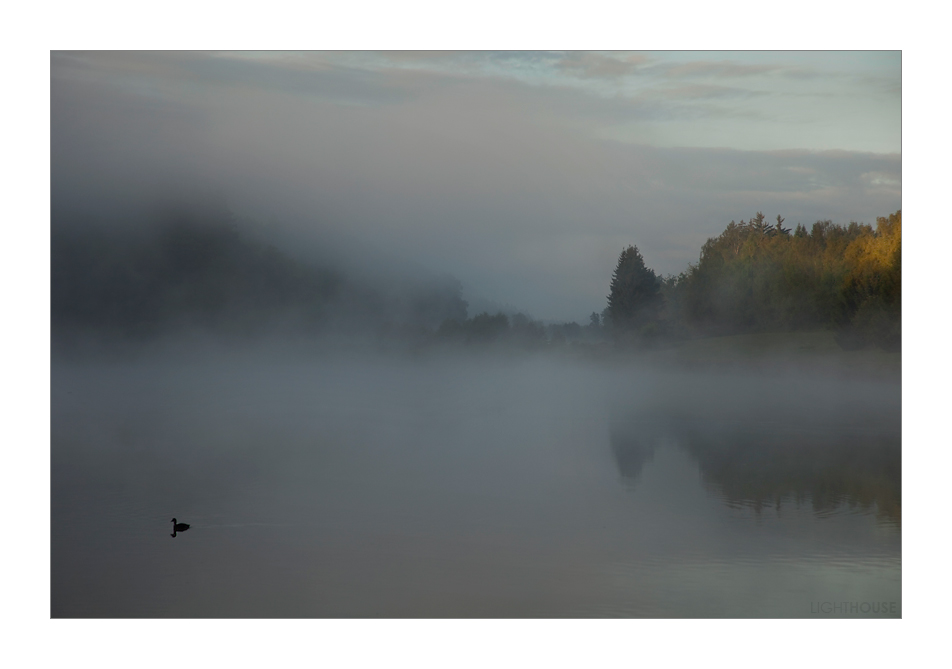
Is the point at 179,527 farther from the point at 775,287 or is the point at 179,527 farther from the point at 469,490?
the point at 775,287

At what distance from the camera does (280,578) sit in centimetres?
407

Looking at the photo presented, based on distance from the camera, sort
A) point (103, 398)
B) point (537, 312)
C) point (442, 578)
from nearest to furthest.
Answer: point (442, 578) → point (103, 398) → point (537, 312)

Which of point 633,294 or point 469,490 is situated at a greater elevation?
point 633,294

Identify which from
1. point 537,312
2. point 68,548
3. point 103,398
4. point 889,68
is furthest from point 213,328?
point 889,68

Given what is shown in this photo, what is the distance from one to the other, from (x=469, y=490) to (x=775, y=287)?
2.34 m

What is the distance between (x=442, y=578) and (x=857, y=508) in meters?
2.46

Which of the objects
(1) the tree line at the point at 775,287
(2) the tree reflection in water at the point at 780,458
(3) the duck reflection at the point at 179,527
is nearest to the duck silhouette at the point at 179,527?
(3) the duck reflection at the point at 179,527

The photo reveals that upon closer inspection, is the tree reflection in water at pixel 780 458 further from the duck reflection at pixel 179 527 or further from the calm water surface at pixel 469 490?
the duck reflection at pixel 179 527

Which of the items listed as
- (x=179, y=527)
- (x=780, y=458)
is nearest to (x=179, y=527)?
(x=179, y=527)

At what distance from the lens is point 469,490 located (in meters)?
4.48

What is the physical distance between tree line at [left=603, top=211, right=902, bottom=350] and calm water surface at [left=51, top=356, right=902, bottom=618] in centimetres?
32

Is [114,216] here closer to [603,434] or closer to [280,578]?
[280,578]

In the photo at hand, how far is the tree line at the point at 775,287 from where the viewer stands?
4258 mm

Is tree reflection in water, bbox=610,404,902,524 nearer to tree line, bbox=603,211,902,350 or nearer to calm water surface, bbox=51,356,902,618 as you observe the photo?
calm water surface, bbox=51,356,902,618
